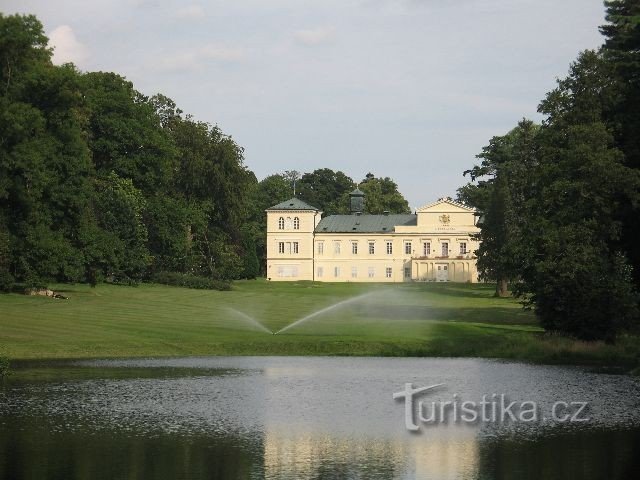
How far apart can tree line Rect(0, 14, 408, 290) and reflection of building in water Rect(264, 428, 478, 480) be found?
46067mm

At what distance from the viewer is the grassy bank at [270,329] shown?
133ft

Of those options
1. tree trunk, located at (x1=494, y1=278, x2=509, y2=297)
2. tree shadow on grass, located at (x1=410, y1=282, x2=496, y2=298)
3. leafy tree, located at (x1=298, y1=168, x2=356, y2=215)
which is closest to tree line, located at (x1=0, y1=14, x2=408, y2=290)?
tree shadow on grass, located at (x1=410, y1=282, x2=496, y2=298)

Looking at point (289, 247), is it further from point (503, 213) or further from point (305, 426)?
point (305, 426)

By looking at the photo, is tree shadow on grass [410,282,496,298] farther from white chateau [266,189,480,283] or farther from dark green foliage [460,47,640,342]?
dark green foliage [460,47,640,342]

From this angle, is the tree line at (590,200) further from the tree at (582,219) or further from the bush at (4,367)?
the bush at (4,367)

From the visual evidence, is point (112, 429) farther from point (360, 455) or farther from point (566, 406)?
point (566, 406)

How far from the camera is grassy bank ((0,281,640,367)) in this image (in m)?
40.6

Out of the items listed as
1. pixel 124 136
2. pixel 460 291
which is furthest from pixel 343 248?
pixel 124 136

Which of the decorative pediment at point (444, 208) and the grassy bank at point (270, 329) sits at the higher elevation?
the decorative pediment at point (444, 208)

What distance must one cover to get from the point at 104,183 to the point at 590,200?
161 feet

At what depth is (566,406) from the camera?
26.2 metres

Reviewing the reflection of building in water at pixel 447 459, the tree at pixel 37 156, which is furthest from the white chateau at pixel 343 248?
the reflection of building in water at pixel 447 459

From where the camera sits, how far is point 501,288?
8756 cm

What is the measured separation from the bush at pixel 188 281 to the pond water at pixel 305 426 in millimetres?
52251
